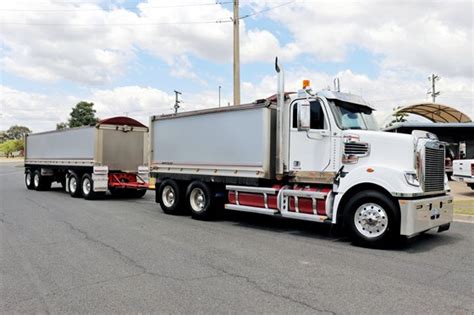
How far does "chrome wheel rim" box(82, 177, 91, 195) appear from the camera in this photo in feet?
50.6

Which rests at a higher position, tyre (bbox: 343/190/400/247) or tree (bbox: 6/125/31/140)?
tree (bbox: 6/125/31/140)

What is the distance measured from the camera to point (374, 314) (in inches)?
166

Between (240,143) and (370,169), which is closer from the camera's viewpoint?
(370,169)

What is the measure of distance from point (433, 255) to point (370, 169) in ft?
5.64

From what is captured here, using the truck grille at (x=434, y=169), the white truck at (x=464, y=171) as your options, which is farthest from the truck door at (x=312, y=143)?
the white truck at (x=464, y=171)

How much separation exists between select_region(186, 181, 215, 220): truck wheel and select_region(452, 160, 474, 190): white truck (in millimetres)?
10807

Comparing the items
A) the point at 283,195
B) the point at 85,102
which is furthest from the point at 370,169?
the point at 85,102

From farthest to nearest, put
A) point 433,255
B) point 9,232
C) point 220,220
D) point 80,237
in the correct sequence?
point 220,220
point 9,232
point 80,237
point 433,255

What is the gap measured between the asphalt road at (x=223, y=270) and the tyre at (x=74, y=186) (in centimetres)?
662

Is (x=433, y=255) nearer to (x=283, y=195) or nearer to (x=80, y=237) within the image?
(x=283, y=195)

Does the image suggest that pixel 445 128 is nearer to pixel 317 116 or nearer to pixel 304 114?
pixel 317 116

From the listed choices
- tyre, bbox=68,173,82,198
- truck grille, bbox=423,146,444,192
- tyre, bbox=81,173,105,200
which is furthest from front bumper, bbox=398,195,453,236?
tyre, bbox=68,173,82,198

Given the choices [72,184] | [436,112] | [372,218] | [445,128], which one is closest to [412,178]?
[372,218]

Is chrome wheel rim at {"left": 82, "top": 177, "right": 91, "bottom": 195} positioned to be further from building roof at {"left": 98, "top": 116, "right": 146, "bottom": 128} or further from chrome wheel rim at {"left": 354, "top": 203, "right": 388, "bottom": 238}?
chrome wheel rim at {"left": 354, "top": 203, "right": 388, "bottom": 238}
